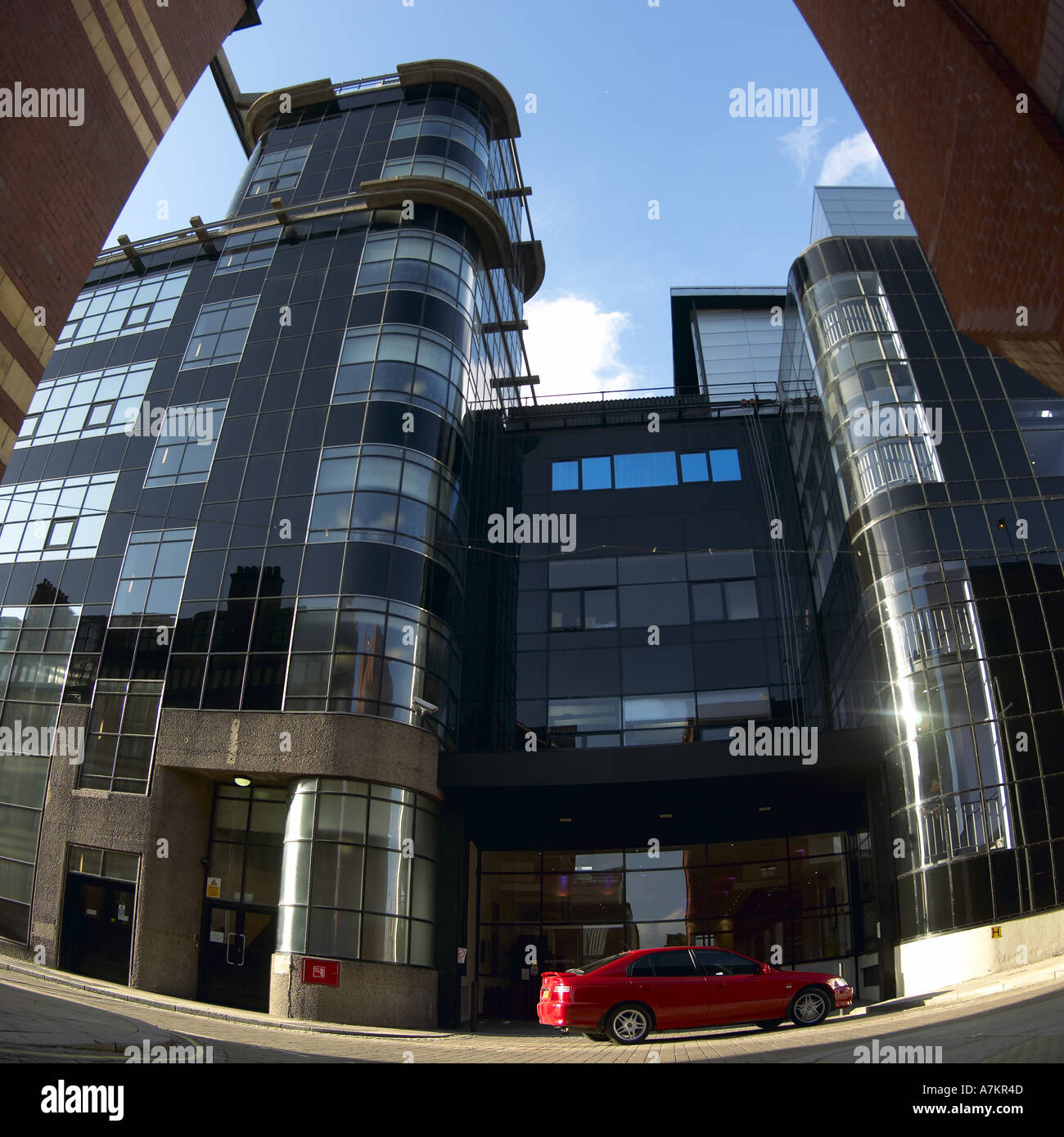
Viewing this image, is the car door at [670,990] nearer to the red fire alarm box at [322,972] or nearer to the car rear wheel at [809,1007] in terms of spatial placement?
the car rear wheel at [809,1007]

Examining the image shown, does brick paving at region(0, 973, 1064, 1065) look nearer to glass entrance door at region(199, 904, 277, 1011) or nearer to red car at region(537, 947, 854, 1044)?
red car at region(537, 947, 854, 1044)

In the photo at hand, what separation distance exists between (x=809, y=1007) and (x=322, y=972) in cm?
1074

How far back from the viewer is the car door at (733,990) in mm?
14305

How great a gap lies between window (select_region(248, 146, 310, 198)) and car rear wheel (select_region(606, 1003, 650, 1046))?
30.9m

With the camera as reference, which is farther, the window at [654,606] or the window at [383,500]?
the window at [654,606]

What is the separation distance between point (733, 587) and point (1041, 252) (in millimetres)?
20622

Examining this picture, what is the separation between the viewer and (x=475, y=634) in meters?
27.3

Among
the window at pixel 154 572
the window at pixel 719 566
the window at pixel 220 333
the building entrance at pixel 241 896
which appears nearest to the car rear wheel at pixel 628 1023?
the building entrance at pixel 241 896

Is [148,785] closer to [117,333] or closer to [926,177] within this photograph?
[117,333]

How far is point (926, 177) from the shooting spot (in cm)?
986

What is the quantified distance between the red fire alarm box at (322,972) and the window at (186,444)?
Answer: 1417cm

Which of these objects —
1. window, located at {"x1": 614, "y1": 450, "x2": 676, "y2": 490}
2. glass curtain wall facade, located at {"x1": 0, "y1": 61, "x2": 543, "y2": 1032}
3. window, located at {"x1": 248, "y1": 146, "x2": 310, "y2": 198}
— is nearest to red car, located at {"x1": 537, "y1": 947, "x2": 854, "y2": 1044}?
glass curtain wall facade, located at {"x1": 0, "y1": 61, "x2": 543, "y2": 1032}

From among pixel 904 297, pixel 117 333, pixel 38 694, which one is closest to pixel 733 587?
pixel 904 297

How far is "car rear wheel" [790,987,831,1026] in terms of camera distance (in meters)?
14.7
